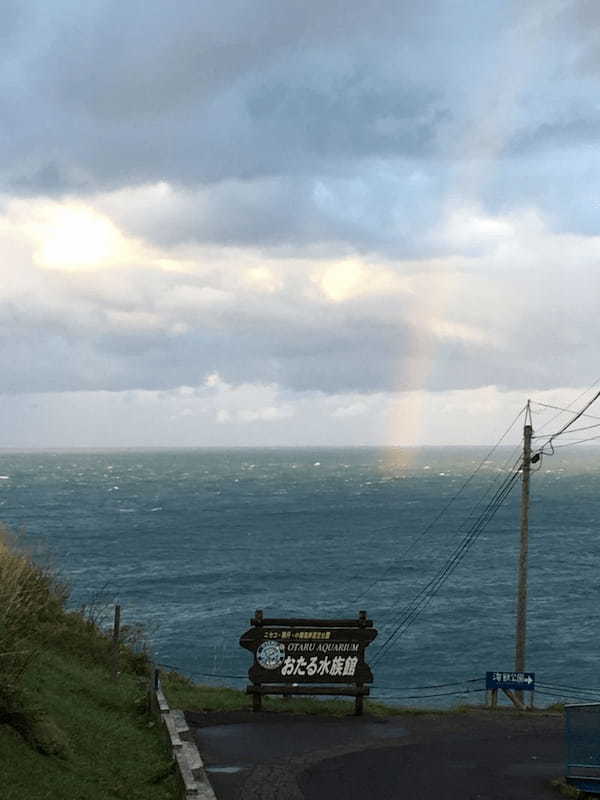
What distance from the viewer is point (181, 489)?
19625 cm

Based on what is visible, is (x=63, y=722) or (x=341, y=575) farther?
(x=341, y=575)

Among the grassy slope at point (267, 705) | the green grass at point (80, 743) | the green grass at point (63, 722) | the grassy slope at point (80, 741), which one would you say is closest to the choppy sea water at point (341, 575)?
the green grass at point (63, 722)

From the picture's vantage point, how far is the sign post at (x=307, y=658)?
65.0 ft

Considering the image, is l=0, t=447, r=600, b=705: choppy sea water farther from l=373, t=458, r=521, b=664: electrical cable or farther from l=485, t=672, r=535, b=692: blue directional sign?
l=485, t=672, r=535, b=692: blue directional sign

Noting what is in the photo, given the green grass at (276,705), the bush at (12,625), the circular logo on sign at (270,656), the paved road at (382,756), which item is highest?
the bush at (12,625)

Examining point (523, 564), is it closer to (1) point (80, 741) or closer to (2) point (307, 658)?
(2) point (307, 658)

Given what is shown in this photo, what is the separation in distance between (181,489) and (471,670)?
151216 millimetres

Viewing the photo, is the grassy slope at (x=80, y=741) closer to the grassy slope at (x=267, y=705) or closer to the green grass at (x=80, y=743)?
the green grass at (x=80, y=743)

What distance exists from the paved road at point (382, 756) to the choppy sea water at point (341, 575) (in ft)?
30.2

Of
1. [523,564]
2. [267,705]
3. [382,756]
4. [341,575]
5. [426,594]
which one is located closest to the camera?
[382,756]

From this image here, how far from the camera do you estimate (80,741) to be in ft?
49.9

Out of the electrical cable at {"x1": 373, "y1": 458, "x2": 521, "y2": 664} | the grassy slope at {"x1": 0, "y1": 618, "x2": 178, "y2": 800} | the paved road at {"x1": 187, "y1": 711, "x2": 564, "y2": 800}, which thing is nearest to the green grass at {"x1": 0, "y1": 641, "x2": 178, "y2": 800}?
the grassy slope at {"x1": 0, "y1": 618, "x2": 178, "y2": 800}

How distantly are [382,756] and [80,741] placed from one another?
570cm

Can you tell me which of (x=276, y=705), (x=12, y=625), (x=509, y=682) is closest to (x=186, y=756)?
(x=12, y=625)
